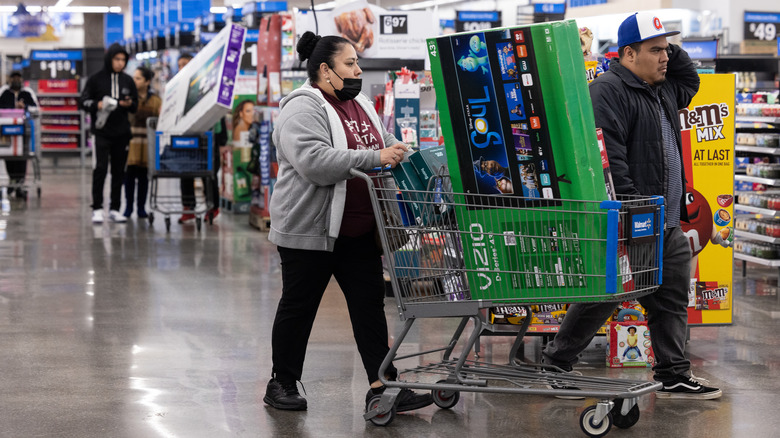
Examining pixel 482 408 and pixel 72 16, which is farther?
pixel 72 16

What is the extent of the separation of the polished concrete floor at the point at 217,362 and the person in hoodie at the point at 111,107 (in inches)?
82.9

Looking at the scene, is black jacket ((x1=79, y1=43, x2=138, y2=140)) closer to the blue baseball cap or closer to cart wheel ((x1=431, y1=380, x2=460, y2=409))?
cart wheel ((x1=431, y1=380, x2=460, y2=409))

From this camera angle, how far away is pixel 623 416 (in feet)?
12.8

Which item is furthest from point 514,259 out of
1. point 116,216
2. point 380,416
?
point 116,216

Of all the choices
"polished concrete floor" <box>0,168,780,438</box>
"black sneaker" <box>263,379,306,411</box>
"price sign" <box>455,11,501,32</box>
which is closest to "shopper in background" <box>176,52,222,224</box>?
"polished concrete floor" <box>0,168,780,438</box>

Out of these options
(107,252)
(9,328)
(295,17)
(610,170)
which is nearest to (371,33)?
(295,17)

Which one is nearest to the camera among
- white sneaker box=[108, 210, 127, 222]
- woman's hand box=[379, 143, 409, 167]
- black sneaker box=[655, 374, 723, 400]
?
woman's hand box=[379, 143, 409, 167]

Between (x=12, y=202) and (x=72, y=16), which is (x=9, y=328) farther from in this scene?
(x=72, y=16)

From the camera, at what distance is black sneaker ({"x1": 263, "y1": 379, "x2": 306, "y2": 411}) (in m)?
4.17

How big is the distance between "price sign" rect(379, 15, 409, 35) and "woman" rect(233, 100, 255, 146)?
11.3ft

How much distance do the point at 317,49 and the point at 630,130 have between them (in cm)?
128

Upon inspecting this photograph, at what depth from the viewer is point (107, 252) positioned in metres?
8.89

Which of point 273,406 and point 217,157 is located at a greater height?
point 217,157

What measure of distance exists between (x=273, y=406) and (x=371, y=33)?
4.57 m
